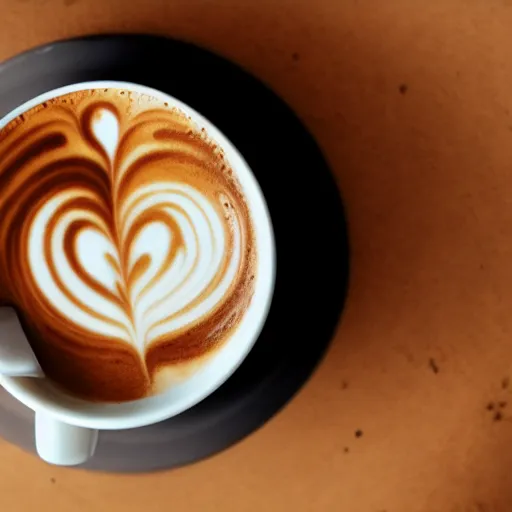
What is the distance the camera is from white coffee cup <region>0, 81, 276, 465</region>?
659mm

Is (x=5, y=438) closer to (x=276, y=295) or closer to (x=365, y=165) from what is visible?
(x=276, y=295)

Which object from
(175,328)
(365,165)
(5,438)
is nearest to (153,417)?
(175,328)

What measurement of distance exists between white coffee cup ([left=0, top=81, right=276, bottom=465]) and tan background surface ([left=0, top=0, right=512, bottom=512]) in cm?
13

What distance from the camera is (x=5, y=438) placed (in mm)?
794

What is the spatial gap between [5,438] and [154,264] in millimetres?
276

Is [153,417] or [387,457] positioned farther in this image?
[387,457]

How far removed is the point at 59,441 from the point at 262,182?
32cm

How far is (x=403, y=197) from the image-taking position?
0.77 m

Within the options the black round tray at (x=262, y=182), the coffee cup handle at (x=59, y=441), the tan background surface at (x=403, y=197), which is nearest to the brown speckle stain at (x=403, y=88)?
the tan background surface at (x=403, y=197)

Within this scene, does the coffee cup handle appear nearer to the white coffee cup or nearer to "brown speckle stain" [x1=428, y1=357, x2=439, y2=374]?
the white coffee cup

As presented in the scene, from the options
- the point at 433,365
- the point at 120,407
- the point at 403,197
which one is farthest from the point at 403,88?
the point at 120,407

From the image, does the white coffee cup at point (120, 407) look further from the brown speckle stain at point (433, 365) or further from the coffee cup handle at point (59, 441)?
the brown speckle stain at point (433, 365)

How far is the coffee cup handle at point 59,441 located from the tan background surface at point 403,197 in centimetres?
21

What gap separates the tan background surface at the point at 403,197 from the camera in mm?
759
